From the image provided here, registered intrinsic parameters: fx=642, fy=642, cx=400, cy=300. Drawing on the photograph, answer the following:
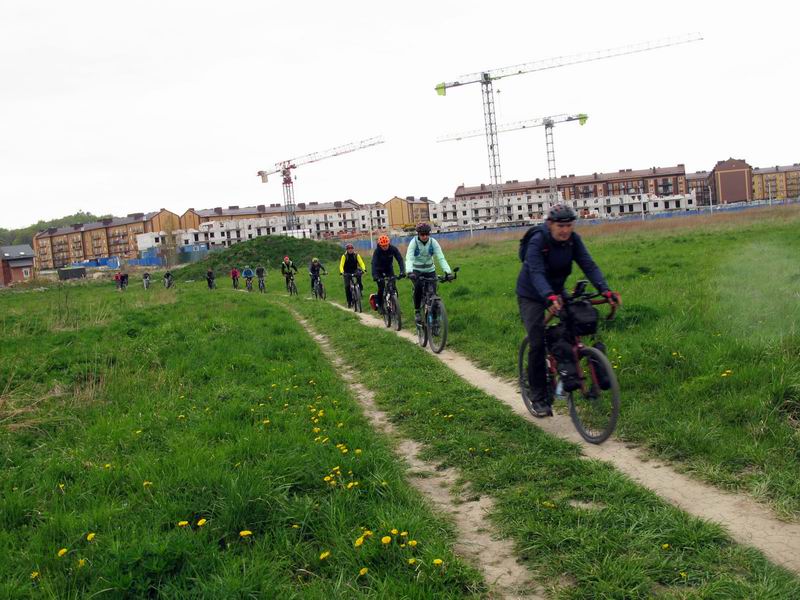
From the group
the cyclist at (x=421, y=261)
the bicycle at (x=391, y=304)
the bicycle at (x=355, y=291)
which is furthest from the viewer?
the bicycle at (x=355, y=291)

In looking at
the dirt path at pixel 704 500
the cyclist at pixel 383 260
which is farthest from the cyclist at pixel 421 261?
the dirt path at pixel 704 500

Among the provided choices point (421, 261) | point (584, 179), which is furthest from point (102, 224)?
point (421, 261)

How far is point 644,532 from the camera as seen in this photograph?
3.47m

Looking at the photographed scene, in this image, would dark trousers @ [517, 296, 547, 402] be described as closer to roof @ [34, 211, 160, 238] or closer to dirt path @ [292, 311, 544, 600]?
dirt path @ [292, 311, 544, 600]

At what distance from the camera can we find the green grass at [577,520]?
9.87 ft

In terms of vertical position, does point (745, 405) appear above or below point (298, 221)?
below

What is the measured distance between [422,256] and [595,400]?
18.0 feet

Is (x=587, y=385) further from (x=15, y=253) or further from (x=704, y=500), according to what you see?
(x=15, y=253)

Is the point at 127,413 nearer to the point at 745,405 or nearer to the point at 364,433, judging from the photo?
the point at 364,433

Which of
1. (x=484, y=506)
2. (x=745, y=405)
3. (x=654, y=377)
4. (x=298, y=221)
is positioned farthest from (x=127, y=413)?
(x=298, y=221)

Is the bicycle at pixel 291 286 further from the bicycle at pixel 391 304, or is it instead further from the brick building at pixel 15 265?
the brick building at pixel 15 265

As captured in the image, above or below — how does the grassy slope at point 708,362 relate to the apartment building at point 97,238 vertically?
below

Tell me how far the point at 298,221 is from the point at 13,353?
5489 inches

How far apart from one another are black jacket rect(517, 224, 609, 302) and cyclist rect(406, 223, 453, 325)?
14.6ft
